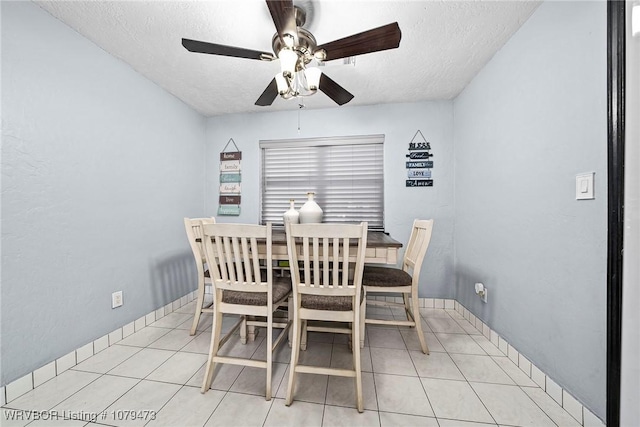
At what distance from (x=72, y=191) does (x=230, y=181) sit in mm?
1537

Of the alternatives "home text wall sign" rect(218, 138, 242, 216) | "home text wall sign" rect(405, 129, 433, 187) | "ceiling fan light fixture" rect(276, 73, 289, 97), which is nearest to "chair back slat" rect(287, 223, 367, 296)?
"ceiling fan light fixture" rect(276, 73, 289, 97)

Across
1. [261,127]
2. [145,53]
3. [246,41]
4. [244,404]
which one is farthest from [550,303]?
[145,53]

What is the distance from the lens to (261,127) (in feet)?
9.80

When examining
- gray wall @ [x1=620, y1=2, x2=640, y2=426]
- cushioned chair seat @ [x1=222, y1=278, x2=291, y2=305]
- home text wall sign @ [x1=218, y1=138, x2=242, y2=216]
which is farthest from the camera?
home text wall sign @ [x1=218, y1=138, x2=242, y2=216]

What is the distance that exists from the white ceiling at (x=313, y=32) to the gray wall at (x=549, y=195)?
0.89 feet

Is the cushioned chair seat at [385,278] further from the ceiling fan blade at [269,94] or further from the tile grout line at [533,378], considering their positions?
the ceiling fan blade at [269,94]

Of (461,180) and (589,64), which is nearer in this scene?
(589,64)

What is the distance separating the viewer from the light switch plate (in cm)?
111

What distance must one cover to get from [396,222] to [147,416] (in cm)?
250

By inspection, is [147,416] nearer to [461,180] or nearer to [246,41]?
[246,41]

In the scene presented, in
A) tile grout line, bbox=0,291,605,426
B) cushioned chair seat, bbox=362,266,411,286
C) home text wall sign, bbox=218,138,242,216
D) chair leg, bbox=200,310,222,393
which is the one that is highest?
home text wall sign, bbox=218,138,242,216

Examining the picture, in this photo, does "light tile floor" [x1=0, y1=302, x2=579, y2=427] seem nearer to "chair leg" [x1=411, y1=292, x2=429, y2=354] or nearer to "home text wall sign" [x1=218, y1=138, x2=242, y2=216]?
"chair leg" [x1=411, y1=292, x2=429, y2=354]

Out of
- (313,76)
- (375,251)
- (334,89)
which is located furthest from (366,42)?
(375,251)

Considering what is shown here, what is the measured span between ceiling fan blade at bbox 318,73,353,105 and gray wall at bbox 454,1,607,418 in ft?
3.83
